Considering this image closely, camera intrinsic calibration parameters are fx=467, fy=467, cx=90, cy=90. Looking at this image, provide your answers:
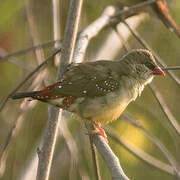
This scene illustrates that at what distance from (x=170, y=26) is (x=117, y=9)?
0.57 m

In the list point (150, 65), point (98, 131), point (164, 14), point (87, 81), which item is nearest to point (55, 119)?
point (98, 131)

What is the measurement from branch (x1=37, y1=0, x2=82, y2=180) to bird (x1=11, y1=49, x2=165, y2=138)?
7.4 inches

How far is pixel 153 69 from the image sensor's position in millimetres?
3654

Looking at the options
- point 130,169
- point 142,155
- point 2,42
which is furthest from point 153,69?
point 2,42

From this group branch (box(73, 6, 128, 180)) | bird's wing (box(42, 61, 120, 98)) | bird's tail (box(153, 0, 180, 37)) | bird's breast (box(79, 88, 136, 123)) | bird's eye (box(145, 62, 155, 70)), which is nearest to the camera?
branch (box(73, 6, 128, 180))

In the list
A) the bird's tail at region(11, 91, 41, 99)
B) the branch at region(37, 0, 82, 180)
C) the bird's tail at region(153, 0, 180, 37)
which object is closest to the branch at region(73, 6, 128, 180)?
the branch at region(37, 0, 82, 180)

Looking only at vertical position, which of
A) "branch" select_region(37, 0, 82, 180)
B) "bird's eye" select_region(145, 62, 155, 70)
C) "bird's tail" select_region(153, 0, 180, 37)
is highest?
"bird's tail" select_region(153, 0, 180, 37)

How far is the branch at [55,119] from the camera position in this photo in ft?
9.05

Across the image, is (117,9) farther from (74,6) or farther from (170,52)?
(74,6)

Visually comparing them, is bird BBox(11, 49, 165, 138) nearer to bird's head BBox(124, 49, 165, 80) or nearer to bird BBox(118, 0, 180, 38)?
bird's head BBox(124, 49, 165, 80)

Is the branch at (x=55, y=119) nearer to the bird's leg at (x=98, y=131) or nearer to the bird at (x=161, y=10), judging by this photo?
the bird's leg at (x=98, y=131)

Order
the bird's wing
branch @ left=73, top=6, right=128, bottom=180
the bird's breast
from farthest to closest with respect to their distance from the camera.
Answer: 1. the bird's breast
2. the bird's wing
3. branch @ left=73, top=6, right=128, bottom=180

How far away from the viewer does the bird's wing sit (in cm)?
311

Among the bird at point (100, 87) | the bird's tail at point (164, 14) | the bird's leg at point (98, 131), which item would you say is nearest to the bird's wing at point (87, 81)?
the bird at point (100, 87)
